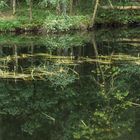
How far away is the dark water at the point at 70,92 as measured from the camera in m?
16.1

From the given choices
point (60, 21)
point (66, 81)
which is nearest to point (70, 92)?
point (66, 81)

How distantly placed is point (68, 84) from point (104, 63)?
Result: 18.0 ft

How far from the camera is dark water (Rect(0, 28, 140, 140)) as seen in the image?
1611cm

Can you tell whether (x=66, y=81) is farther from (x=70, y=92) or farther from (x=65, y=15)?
(x=65, y=15)

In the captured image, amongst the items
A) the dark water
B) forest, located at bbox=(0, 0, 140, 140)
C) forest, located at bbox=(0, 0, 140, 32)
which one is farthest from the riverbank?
the dark water

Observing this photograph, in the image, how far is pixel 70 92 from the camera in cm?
2186

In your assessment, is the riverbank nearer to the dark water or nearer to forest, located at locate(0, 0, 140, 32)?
forest, located at locate(0, 0, 140, 32)

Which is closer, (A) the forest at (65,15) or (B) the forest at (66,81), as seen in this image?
(B) the forest at (66,81)

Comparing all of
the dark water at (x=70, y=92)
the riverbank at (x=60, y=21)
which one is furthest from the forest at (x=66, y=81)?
the riverbank at (x=60, y=21)

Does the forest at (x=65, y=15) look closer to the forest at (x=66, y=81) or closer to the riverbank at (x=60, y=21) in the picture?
the riverbank at (x=60, y=21)

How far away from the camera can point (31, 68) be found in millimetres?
26344

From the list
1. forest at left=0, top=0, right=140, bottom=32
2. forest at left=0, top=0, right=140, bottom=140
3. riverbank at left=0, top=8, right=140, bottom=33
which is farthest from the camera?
forest at left=0, top=0, right=140, bottom=32

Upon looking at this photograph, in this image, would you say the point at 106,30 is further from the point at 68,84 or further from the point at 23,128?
the point at 23,128

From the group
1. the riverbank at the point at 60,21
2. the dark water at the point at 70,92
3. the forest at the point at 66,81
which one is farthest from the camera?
the riverbank at the point at 60,21
